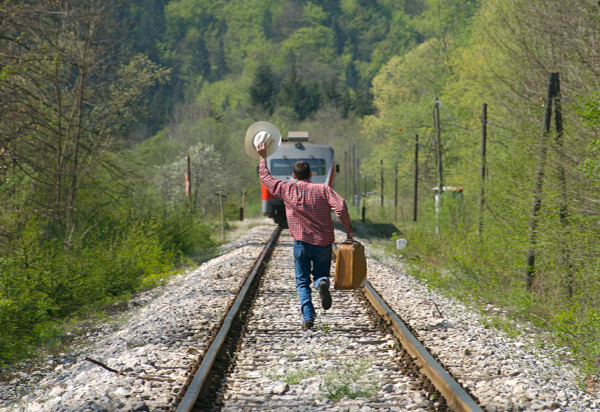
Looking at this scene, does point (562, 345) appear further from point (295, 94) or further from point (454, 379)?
point (295, 94)

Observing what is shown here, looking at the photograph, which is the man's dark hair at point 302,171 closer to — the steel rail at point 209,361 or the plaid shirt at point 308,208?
the plaid shirt at point 308,208

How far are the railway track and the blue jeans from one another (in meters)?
0.28

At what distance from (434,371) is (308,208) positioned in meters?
2.42

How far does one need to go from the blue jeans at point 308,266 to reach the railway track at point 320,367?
0.91ft

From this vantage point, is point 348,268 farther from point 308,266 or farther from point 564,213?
point 564,213

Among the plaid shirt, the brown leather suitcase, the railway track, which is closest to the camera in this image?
the railway track

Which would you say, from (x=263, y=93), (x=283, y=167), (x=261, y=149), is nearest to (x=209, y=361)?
(x=261, y=149)

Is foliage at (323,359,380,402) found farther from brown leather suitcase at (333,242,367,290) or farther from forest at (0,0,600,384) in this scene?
forest at (0,0,600,384)

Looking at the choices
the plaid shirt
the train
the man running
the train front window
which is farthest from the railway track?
the train front window

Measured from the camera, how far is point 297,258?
700cm

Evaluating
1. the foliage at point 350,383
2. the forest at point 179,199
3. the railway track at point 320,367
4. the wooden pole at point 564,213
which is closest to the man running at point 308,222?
the railway track at point 320,367

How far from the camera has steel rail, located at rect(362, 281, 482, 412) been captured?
432cm

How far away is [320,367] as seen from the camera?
217 inches

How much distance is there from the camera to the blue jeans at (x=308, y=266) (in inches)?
271
